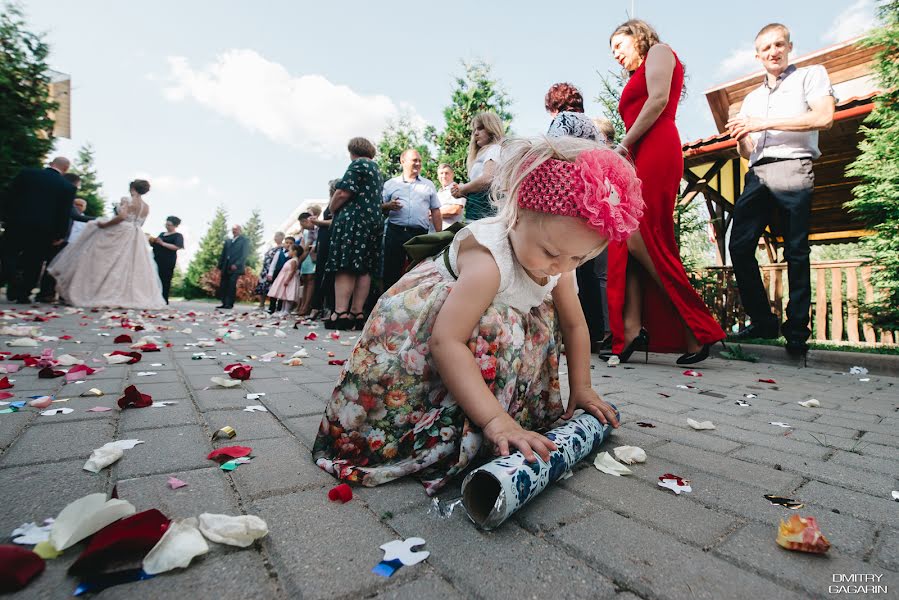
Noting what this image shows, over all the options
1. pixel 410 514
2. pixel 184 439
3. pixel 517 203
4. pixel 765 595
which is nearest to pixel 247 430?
pixel 184 439

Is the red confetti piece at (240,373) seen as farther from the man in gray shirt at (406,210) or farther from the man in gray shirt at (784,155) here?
the man in gray shirt at (784,155)

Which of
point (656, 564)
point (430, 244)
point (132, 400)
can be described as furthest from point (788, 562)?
point (132, 400)

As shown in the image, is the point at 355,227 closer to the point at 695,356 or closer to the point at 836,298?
the point at 695,356

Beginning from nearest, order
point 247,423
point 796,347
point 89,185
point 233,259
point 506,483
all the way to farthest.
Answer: point 506,483, point 247,423, point 796,347, point 233,259, point 89,185

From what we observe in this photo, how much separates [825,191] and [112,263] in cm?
1302

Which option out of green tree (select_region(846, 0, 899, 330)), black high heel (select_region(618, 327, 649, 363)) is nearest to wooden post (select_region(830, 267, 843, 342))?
green tree (select_region(846, 0, 899, 330))

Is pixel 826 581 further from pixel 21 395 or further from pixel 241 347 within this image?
pixel 241 347

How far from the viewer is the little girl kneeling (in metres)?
1.25

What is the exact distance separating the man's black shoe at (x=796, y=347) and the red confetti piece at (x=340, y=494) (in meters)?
4.32

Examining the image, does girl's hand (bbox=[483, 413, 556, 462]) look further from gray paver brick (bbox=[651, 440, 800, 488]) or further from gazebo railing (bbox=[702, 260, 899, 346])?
gazebo railing (bbox=[702, 260, 899, 346])

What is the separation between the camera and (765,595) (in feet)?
2.73

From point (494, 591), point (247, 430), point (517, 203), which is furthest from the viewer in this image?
point (247, 430)

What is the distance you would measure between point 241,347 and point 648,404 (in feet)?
10.9

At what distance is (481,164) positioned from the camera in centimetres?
438
